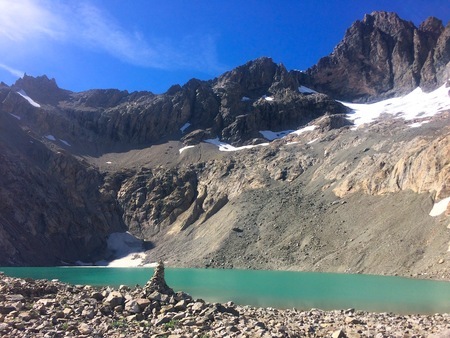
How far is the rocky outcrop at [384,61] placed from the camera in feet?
507

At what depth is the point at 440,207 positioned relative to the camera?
184 feet

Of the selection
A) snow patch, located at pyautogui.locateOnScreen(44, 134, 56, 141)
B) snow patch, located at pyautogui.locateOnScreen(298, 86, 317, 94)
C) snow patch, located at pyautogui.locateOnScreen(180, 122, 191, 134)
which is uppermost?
snow patch, located at pyautogui.locateOnScreen(298, 86, 317, 94)

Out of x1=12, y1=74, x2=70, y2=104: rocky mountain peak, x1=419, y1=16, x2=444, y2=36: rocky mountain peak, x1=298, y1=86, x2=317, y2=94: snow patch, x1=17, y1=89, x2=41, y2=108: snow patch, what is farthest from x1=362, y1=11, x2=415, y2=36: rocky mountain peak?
x1=17, y1=89, x2=41, y2=108: snow patch

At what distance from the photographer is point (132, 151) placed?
140750 mm

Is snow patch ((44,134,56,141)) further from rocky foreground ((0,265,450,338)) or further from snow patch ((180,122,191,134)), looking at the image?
rocky foreground ((0,265,450,338))

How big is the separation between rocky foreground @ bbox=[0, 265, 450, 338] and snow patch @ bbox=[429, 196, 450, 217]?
4142 cm

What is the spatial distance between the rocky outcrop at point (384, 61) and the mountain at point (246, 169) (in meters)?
0.76

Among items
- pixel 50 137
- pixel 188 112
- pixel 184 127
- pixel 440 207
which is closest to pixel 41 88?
pixel 50 137

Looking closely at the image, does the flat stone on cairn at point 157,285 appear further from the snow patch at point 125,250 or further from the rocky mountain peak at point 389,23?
the rocky mountain peak at point 389,23

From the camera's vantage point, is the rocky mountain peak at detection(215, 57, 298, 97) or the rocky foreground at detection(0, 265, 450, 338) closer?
the rocky foreground at detection(0, 265, 450, 338)

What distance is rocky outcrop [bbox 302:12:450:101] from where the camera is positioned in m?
154

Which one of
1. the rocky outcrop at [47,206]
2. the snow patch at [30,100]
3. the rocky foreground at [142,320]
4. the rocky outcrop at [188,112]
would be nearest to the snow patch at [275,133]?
the rocky outcrop at [188,112]

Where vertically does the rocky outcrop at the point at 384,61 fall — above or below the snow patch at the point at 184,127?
above

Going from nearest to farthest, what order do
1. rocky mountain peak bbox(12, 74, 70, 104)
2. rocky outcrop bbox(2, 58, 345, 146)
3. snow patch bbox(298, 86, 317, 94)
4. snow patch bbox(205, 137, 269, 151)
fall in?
snow patch bbox(205, 137, 269, 151)
rocky outcrop bbox(2, 58, 345, 146)
rocky mountain peak bbox(12, 74, 70, 104)
snow patch bbox(298, 86, 317, 94)
